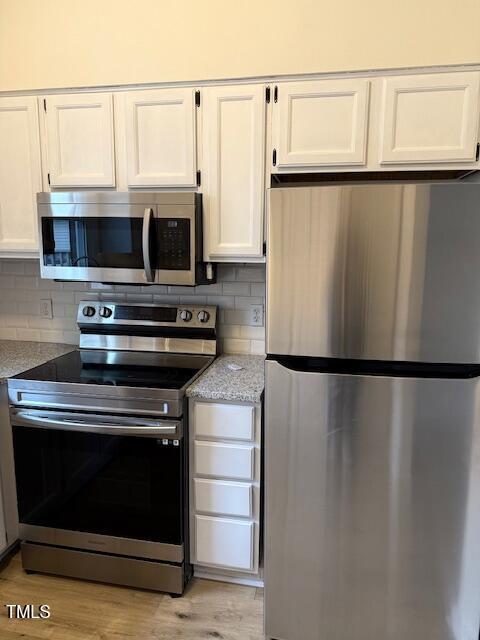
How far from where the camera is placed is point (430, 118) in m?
1.79

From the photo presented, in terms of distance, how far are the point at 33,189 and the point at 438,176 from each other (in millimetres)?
1859

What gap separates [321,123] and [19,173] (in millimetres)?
1414

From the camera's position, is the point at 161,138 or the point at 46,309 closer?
the point at 161,138

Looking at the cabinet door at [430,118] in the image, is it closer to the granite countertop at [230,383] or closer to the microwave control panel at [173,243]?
the microwave control panel at [173,243]

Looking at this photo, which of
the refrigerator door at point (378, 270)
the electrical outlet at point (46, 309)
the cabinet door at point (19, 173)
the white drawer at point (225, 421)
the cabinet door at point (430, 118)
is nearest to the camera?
the refrigerator door at point (378, 270)

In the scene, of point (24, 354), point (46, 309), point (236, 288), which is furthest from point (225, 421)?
point (46, 309)

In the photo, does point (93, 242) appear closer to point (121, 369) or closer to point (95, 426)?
point (121, 369)

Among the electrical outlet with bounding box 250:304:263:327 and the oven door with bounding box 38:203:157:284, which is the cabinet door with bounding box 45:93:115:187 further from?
the electrical outlet with bounding box 250:304:263:327

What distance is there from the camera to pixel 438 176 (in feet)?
6.68

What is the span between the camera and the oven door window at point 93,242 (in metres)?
2.06

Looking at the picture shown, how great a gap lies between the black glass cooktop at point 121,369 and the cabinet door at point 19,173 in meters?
0.60

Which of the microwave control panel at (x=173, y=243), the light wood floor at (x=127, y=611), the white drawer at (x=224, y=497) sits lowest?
the light wood floor at (x=127, y=611)

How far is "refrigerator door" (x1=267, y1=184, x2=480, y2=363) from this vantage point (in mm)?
1423

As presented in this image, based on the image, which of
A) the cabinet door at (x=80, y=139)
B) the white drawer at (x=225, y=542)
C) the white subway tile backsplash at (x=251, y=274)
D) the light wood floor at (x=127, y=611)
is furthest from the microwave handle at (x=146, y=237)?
the light wood floor at (x=127, y=611)
